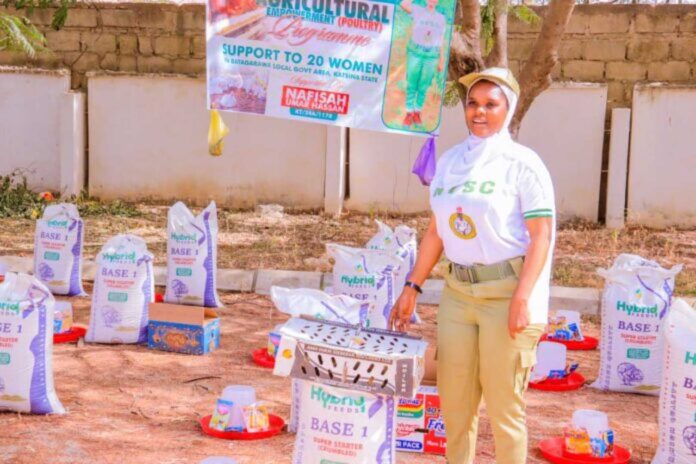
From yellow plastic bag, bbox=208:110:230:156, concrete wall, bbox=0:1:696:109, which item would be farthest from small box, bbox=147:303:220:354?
concrete wall, bbox=0:1:696:109

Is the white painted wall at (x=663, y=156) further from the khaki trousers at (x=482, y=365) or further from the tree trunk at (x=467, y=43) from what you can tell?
the khaki trousers at (x=482, y=365)

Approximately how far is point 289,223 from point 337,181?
2.49 ft

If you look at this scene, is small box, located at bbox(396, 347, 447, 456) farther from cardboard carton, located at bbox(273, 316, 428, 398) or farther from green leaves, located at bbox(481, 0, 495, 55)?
green leaves, located at bbox(481, 0, 495, 55)

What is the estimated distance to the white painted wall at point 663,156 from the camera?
10273mm

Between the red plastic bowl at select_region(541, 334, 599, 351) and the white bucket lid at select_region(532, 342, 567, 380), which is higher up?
the white bucket lid at select_region(532, 342, 567, 380)

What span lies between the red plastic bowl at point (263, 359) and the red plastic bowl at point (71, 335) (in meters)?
1.16

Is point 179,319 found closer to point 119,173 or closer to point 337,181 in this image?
point 337,181

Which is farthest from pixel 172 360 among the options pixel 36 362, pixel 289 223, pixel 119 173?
pixel 119 173

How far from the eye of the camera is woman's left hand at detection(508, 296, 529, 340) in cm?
338

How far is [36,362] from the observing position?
185 inches

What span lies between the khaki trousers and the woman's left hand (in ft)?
0.23

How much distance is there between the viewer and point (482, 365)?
3547 millimetres

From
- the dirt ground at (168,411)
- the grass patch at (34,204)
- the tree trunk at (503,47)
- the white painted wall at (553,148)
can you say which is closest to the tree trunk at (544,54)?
the tree trunk at (503,47)

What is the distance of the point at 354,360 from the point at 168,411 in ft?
6.23
